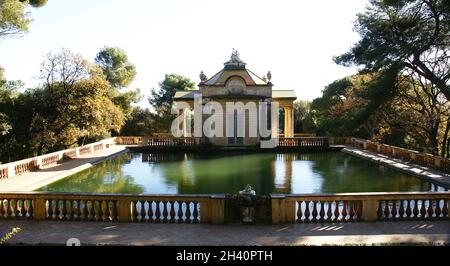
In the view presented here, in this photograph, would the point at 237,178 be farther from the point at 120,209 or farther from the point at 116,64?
the point at 116,64

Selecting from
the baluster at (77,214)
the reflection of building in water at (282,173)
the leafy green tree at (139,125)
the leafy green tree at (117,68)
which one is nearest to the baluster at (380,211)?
the reflection of building in water at (282,173)

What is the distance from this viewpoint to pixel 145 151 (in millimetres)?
29234

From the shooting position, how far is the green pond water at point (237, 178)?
1366 centimetres

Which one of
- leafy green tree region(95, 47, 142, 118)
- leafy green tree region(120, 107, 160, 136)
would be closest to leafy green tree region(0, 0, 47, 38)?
leafy green tree region(120, 107, 160, 136)

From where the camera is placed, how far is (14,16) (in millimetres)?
17719

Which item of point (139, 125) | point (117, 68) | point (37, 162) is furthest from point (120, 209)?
point (117, 68)

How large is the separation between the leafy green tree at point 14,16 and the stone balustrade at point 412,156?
60.1 feet

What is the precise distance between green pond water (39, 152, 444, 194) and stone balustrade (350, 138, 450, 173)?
1.76m

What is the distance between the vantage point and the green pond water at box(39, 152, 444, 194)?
13.7 m

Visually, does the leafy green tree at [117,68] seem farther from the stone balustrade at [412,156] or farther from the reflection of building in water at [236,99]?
the stone balustrade at [412,156]

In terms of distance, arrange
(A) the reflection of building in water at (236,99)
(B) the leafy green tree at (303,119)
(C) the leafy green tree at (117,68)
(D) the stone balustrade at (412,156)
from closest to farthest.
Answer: (D) the stone balustrade at (412,156)
(A) the reflection of building in water at (236,99)
(B) the leafy green tree at (303,119)
(C) the leafy green tree at (117,68)

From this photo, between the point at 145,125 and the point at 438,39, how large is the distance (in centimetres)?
2935

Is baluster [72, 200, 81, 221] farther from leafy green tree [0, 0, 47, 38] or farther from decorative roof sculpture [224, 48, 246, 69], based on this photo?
decorative roof sculpture [224, 48, 246, 69]
